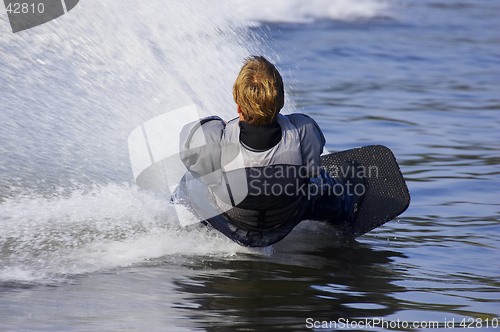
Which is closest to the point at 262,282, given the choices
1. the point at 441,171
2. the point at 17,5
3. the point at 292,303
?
the point at 292,303

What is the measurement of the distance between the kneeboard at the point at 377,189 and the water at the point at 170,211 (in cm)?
18

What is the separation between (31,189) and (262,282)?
5.82ft

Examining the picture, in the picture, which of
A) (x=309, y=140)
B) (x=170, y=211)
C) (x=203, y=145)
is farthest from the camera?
(x=170, y=211)

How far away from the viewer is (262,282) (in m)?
3.13

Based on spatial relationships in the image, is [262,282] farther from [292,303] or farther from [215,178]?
[215,178]

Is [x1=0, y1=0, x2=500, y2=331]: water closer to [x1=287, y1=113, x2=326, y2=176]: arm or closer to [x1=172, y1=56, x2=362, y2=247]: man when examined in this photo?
[x1=172, y1=56, x2=362, y2=247]: man

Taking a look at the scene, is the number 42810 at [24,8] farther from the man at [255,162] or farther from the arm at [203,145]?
the arm at [203,145]

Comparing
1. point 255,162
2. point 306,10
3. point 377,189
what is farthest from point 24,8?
point 306,10

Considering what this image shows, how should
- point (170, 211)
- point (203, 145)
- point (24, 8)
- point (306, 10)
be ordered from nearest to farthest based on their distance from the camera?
point (203, 145) < point (170, 211) < point (24, 8) < point (306, 10)

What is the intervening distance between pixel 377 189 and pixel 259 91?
1.42 m

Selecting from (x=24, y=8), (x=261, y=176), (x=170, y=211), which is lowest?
(x=170, y=211)

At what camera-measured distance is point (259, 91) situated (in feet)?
9.27

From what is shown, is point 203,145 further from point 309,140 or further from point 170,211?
point 170,211

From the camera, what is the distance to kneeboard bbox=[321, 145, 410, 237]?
151 inches
